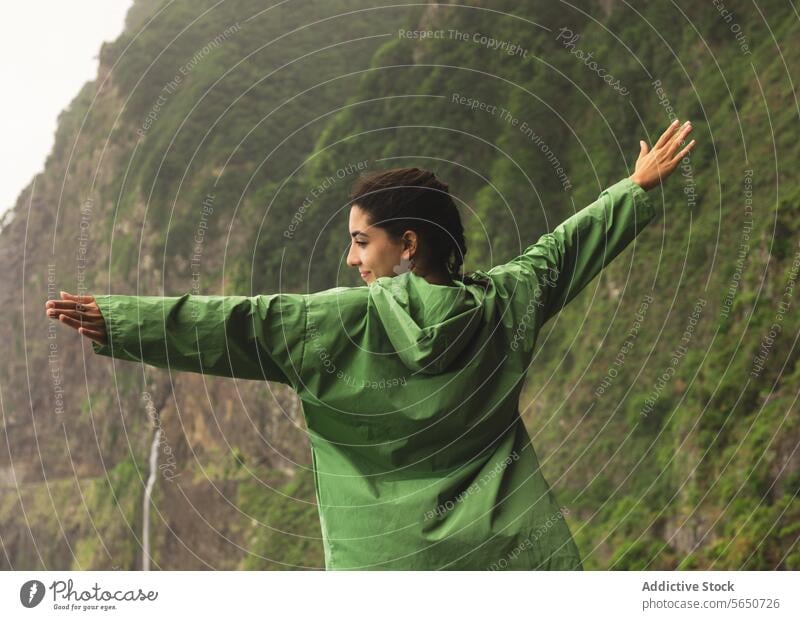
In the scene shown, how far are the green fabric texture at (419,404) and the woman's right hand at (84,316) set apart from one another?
11 cm

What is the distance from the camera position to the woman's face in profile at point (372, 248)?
8.68ft

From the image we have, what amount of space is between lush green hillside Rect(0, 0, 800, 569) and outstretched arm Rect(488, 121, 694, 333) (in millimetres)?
2482

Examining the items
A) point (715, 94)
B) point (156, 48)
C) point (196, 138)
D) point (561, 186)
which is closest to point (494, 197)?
point (561, 186)

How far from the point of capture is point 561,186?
11.2 m

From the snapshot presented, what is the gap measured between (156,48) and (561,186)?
6.86 meters

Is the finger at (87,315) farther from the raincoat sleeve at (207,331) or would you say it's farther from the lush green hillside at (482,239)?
the lush green hillside at (482,239)

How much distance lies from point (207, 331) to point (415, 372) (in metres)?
0.47

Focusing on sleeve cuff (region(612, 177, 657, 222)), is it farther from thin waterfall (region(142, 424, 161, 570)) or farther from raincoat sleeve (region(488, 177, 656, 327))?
thin waterfall (region(142, 424, 161, 570))

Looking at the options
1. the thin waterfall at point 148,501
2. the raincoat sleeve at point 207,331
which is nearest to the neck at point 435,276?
the raincoat sleeve at point 207,331

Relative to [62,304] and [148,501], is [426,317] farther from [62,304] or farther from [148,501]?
[148,501]

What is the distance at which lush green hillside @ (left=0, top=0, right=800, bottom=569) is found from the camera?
26.7 feet
